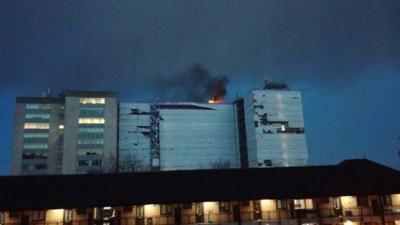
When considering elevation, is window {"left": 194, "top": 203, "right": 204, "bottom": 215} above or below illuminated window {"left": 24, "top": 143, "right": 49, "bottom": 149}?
below

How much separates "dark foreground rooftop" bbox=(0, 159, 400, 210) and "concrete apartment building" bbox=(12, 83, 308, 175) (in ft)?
264

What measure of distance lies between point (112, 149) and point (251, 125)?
49.0 meters

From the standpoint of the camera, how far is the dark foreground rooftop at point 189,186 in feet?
104

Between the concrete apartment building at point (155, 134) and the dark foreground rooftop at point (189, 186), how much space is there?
8045 centimetres

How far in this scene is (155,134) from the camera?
5217 inches

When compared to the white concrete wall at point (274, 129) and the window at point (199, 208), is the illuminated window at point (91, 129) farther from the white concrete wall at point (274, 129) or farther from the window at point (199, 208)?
the window at point (199, 208)

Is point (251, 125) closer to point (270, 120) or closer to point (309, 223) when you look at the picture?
point (270, 120)

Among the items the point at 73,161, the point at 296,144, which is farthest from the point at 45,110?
the point at 296,144

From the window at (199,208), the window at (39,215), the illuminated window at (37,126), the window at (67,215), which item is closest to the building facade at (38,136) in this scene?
the illuminated window at (37,126)

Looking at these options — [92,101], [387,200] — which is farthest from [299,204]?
[92,101]

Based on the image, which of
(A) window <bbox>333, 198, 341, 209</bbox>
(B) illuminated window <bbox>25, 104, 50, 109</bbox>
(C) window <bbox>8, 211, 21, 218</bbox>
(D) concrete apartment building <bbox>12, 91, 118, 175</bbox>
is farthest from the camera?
(B) illuminated window <bbox>25, 104, 50, 109</bbox>

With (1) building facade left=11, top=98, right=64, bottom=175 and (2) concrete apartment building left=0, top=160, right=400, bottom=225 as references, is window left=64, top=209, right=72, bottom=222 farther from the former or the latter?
(1) building facade left=11, top=98, right=64, bottom=175

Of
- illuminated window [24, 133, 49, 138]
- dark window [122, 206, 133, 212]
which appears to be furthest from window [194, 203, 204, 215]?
illuminated window [24, 133, 49, 138]

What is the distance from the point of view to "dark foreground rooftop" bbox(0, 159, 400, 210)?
31688 millimetres
